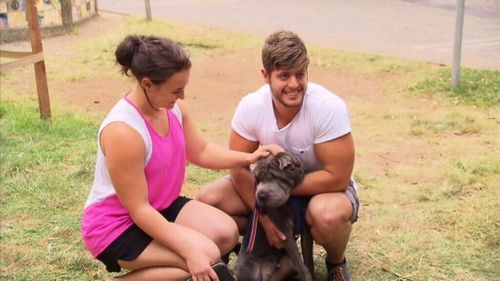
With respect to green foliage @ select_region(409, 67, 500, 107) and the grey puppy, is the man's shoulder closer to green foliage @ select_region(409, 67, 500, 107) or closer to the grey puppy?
the grey puppy

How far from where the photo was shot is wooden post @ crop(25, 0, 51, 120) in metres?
6.19

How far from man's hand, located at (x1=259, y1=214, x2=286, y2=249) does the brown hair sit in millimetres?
806

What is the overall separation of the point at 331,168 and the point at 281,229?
13.9 inches

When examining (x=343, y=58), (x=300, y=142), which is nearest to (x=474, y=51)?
(x=343, y=58)

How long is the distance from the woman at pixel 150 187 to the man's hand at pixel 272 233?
142mm

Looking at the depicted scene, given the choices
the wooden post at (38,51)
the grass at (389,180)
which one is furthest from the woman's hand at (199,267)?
the wooden post at (38,51)

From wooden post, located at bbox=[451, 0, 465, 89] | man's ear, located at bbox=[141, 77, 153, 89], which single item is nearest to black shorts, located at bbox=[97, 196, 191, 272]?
man's ear, located at bbox=[141, 77, 153, 89]

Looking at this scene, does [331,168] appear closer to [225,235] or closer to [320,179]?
[320,179]

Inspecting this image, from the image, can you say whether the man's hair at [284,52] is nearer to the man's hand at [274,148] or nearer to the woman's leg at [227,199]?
the man's hand at [274,148]

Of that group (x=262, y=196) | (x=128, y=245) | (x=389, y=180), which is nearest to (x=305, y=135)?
(x=262, y=196)

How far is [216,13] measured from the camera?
12695 mm

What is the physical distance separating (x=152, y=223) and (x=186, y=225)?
29 cm

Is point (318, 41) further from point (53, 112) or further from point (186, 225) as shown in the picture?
point (186, 225)

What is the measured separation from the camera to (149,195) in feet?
9.68
